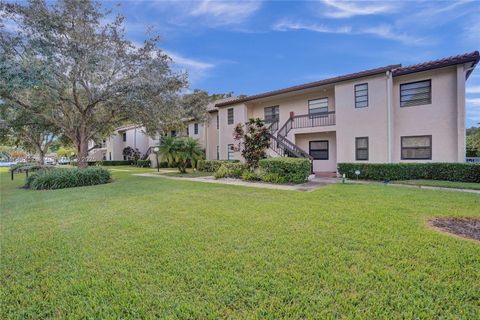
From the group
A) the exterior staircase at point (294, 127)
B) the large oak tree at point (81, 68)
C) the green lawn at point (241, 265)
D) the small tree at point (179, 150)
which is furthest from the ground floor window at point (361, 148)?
the large oak tree at point (81, 68)

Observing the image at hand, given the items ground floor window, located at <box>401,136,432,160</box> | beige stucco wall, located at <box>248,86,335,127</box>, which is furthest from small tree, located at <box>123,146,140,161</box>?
ground floor window, located at <box>401,136,432,160</box>

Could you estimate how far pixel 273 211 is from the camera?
618 cm

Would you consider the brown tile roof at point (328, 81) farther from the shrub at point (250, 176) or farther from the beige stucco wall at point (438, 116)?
the shrub at point (250, 176)

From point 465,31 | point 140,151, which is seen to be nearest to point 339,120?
point 465,31

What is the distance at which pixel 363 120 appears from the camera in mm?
13094

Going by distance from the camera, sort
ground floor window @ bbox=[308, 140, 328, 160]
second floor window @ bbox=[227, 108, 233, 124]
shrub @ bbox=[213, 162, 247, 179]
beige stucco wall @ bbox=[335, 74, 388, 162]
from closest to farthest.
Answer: beige stucco wall @ bbox=[335, 74, 388, 162]
shrub @ bbox=[213, 162, 247, 179]
ground floor window @ bbox=[308, 140, 328, 160]
second floor window @ bbox=[227, 108, 233, 124]

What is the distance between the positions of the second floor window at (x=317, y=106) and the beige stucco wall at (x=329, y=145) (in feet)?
4.77

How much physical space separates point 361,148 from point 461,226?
29.5ft

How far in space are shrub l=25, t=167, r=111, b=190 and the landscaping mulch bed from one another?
48.6 ft

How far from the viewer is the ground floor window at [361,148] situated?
43.3ft

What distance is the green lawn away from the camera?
8.16 feet

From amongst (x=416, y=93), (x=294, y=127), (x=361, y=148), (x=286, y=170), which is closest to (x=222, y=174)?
(x=286, y=170)

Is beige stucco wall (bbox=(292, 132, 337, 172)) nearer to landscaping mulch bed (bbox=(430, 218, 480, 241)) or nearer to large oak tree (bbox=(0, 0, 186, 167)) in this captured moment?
large oak tree (bbox=(0, 0, 186, 167))

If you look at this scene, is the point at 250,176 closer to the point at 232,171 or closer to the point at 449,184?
the point at 232,171
